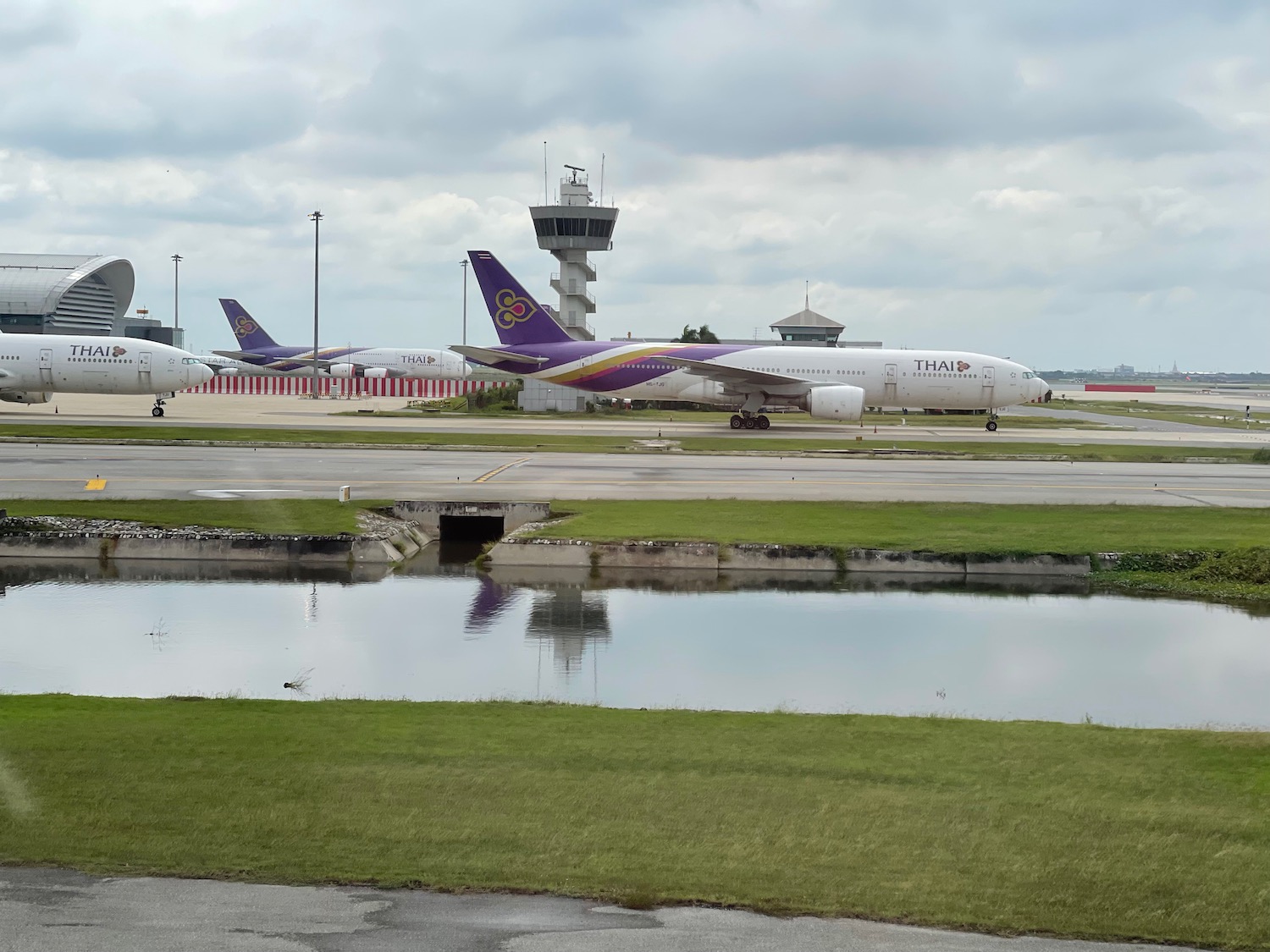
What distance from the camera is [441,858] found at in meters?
8.86

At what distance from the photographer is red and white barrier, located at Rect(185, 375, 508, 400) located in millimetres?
113938

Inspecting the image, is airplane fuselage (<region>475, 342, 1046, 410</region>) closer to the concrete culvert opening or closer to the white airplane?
the white airplane

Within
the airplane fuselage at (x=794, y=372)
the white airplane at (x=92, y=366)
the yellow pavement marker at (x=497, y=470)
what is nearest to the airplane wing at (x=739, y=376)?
the airplane fuselage at (x=794, y=372)

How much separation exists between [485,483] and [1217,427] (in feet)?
187

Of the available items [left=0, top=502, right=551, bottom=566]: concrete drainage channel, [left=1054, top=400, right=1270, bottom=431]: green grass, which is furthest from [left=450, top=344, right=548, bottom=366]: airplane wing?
[left=1054, top=400, right=1270, bottom=431]: green grass

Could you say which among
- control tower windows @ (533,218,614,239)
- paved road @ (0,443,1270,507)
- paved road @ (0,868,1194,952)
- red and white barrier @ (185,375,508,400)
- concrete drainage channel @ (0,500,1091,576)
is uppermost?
control tower windows @ (533,218,614,239)

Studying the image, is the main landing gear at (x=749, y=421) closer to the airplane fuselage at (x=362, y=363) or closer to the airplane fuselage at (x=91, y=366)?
the airplane fuselage at (x=91, y=366)

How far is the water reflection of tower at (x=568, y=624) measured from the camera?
61.4 ft

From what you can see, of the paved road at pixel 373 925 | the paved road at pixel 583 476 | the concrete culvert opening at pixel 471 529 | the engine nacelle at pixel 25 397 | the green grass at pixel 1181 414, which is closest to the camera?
the paved road at pixel 373 925

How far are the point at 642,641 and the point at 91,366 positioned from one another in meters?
51.9

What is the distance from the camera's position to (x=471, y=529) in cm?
3105

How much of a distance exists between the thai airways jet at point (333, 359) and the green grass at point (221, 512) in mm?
93819

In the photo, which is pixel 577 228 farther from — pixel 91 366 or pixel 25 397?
pixel 25 397

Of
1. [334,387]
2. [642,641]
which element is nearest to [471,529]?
[642,641]
